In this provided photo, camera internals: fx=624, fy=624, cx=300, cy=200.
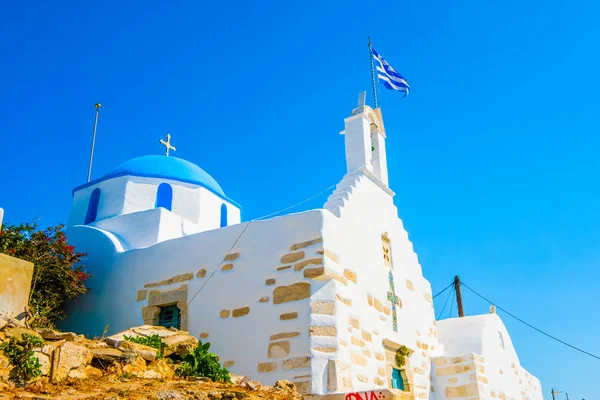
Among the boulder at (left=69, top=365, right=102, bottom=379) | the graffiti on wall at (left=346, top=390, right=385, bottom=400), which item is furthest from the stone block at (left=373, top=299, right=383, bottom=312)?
the boulder at (left=69, top=365, right=102, bottom=379)

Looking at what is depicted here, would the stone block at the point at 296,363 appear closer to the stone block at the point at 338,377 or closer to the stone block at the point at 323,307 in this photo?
the stone block at the point at 338,377

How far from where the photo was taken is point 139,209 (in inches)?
536

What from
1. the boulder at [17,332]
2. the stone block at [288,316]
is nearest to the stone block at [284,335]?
the stone block at [288,316]

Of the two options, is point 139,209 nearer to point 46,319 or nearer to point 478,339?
point 46,319

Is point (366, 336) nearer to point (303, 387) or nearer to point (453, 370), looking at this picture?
point (303, 387)

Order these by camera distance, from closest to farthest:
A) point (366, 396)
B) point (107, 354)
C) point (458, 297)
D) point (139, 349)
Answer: point (107, 354) → point (139, 349) → point (366, 396) → point (458, 297)

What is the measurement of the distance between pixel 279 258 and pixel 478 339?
507 centimetres

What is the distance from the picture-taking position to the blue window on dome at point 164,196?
550 inches

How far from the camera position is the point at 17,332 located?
20.3ft

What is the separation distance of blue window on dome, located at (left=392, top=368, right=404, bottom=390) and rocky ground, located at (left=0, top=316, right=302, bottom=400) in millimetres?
3343

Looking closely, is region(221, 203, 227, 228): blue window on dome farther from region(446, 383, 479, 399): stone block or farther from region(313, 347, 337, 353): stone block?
region(313, 347, 337, 353): stone block

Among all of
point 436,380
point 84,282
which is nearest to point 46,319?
point 84,282

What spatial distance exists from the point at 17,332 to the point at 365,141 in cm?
769

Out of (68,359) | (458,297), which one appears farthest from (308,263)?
(458,297)
